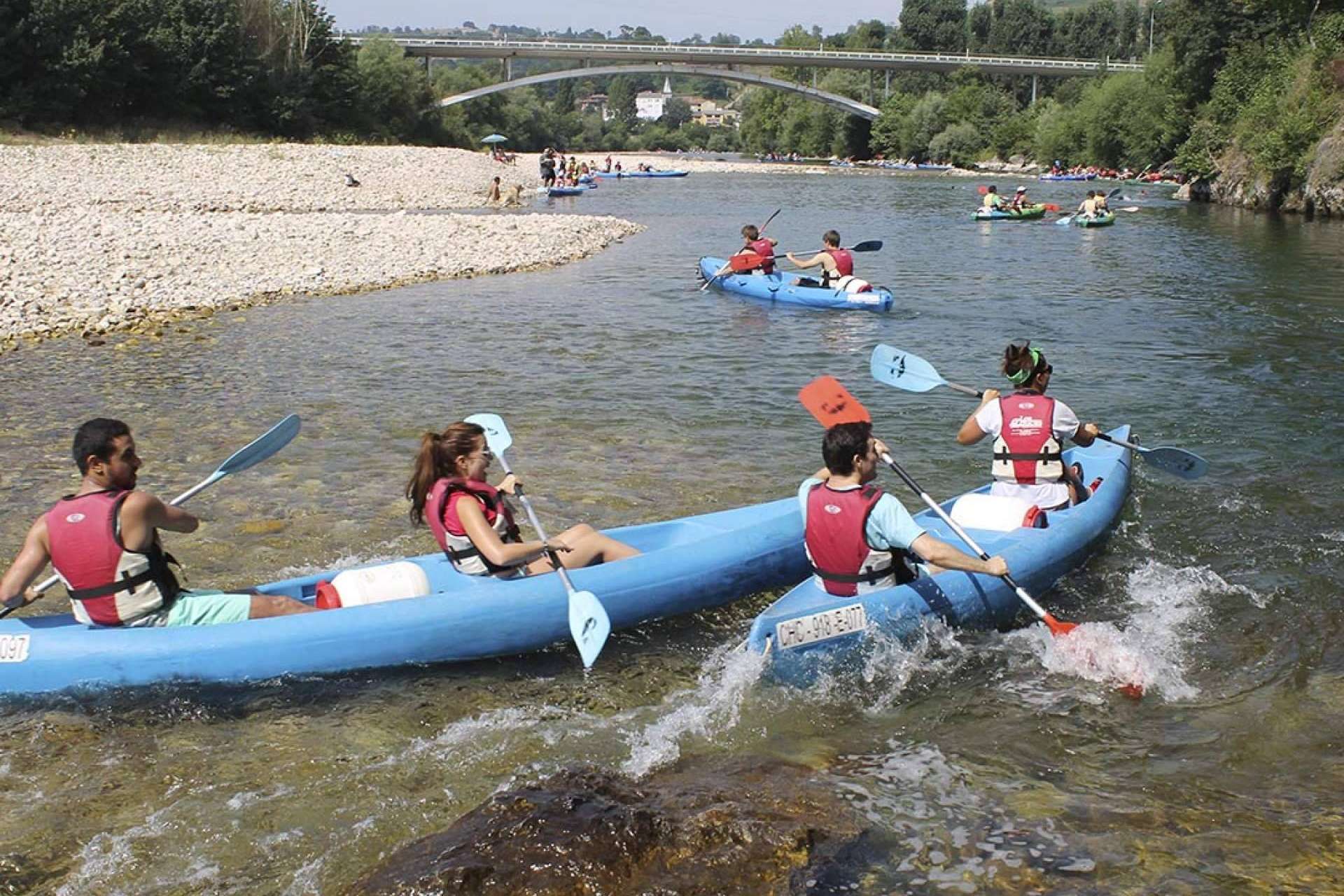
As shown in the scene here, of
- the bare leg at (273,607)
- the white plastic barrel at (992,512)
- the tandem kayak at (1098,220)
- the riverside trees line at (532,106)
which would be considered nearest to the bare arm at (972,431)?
the white plastic barrel at (992,512)

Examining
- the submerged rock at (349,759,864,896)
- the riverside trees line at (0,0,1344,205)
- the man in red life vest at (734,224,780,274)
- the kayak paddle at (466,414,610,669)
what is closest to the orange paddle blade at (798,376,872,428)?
the kayak paddle at (466,414,610,669)

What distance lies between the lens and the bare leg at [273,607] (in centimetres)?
543

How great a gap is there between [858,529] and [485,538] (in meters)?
1.60

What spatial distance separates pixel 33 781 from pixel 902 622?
11.5ft

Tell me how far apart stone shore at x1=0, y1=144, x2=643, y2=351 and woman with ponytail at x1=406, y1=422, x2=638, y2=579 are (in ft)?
27.8

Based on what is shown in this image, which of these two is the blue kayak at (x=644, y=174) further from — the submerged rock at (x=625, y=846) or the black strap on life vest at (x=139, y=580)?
the submerged rock at (x=625, y=846)

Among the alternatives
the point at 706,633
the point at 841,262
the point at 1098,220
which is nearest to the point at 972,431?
the point at 706,633

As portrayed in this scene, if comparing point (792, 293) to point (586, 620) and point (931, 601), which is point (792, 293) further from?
point (586, 620)

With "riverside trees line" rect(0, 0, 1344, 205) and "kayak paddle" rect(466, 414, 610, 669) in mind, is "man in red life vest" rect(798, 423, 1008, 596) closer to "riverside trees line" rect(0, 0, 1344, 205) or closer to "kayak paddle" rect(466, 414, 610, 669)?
"kayak paddle" rect(466, 414, 610, 669)

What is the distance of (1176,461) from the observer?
718 cm

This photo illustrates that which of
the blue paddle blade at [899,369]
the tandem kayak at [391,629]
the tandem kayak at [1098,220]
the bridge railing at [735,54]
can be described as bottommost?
the tandem kayak at [391,629]

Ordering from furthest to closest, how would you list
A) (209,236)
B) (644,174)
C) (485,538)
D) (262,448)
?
(644,174)
(209,236)
(262,448)
(485,538)

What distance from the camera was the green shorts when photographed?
5.33 m

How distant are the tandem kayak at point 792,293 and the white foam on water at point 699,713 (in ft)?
33.4
